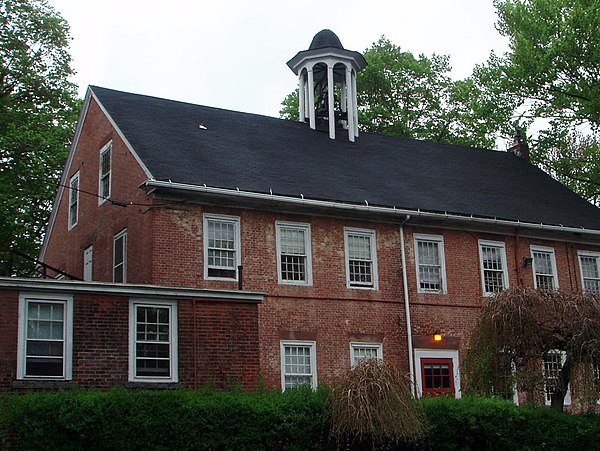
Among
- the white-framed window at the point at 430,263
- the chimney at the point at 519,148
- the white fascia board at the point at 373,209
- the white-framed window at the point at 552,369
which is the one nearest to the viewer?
the white-framed window at the point at 552,369

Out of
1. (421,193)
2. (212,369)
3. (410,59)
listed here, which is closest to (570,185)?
(410,59)

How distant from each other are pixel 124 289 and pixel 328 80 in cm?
1481

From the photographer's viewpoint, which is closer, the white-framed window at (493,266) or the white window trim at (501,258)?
the white window trim at (501,258)

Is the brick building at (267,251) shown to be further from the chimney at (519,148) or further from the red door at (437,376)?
the chimney at (519,148)

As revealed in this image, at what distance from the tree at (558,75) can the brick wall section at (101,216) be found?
664 inches

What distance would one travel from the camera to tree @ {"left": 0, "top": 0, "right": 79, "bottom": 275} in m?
30.9

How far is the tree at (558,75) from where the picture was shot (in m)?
33.0

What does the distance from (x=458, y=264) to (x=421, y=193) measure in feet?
8.00

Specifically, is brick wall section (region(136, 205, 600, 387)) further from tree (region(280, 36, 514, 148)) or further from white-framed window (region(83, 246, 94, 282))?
tree (region(280, 36, 514, 148))

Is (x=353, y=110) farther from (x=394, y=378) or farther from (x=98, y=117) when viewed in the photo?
(x=394, y=378)

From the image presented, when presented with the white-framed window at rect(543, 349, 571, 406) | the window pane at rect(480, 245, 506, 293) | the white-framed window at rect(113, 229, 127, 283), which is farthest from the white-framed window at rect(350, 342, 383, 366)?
the white-framed window at rect(113, 229, 127, 283)

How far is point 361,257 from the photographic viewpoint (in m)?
24.0

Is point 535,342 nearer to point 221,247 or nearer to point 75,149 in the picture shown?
point 221,247

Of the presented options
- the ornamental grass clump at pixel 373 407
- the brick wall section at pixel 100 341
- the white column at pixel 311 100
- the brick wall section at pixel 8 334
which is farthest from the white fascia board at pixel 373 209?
the ornamental grass clump at pixel 373 407
